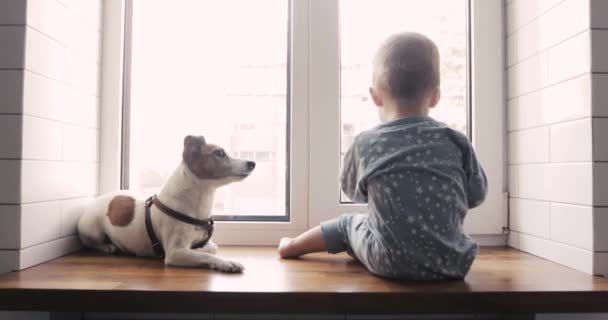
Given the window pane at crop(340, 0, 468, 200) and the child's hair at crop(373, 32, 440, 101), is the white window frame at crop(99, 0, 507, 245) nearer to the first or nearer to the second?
the window pane at crop(340, 0, 468, 200)

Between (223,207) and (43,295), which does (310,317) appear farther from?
(43,295)

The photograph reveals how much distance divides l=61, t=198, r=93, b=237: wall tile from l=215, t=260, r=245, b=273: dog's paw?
46 centimetres

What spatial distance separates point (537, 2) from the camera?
3.87 feet

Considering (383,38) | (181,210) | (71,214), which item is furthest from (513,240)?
(71,214)

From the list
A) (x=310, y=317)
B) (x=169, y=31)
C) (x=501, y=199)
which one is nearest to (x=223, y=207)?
(x=310, y=317)

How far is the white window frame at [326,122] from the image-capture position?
1.30 meters

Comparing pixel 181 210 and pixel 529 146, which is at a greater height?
pixel 529 146

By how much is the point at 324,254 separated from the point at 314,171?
0.79 ft

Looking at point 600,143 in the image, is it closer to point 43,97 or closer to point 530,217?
point 530,217

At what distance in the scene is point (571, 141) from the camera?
1026 mm

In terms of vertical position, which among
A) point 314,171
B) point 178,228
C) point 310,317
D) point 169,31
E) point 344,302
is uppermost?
point 169,31

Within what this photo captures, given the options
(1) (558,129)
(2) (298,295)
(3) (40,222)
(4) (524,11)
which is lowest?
(2) (298,295)

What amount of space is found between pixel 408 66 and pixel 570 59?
0.40 meters

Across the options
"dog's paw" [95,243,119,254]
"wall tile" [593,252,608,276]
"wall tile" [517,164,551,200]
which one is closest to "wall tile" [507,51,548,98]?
"wall tile" [517,164,551,200]
